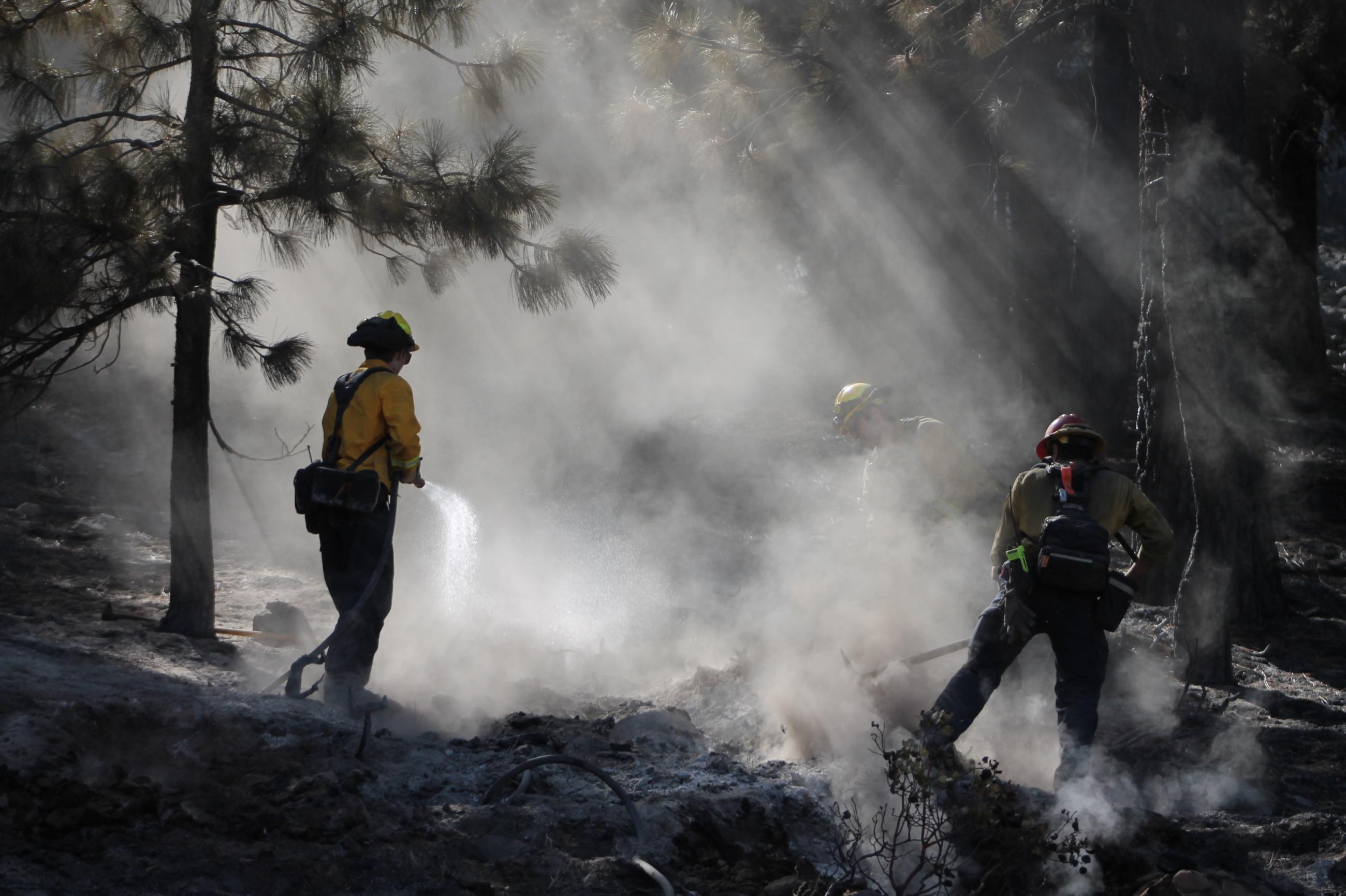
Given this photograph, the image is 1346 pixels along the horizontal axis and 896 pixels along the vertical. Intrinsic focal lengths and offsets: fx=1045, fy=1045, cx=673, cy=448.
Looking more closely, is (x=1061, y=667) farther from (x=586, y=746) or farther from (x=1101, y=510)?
(x=586, y=746)

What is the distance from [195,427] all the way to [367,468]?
1604 mm

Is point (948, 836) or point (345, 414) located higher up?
point (345, 414)

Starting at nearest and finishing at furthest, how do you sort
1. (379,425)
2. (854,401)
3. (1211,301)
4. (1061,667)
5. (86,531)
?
1. (1061,667)
2. (379,425)
3. (1211,301)
4. (854,401)
5. (86,531)

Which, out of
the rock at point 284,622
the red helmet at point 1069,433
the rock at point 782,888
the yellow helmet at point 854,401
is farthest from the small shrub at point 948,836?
the rock at point 284,622

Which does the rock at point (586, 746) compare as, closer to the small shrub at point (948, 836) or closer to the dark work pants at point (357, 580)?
the small shrub at point (948, 836)

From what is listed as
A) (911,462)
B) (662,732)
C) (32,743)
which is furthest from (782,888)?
(911,462)

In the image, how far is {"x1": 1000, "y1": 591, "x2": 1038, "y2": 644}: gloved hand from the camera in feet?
13.9

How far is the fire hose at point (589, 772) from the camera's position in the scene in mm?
3320

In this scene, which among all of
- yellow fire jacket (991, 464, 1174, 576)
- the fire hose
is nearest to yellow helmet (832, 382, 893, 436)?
yellow fire jacket (991, 464, 1174, 576)

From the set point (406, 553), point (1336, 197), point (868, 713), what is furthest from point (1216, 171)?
point (1336, 197)

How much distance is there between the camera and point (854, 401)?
623cm

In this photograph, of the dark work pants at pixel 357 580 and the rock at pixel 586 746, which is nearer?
the rock at pixel 586 746

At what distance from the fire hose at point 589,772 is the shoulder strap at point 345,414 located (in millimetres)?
1753

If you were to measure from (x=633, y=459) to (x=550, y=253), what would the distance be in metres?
6.44
